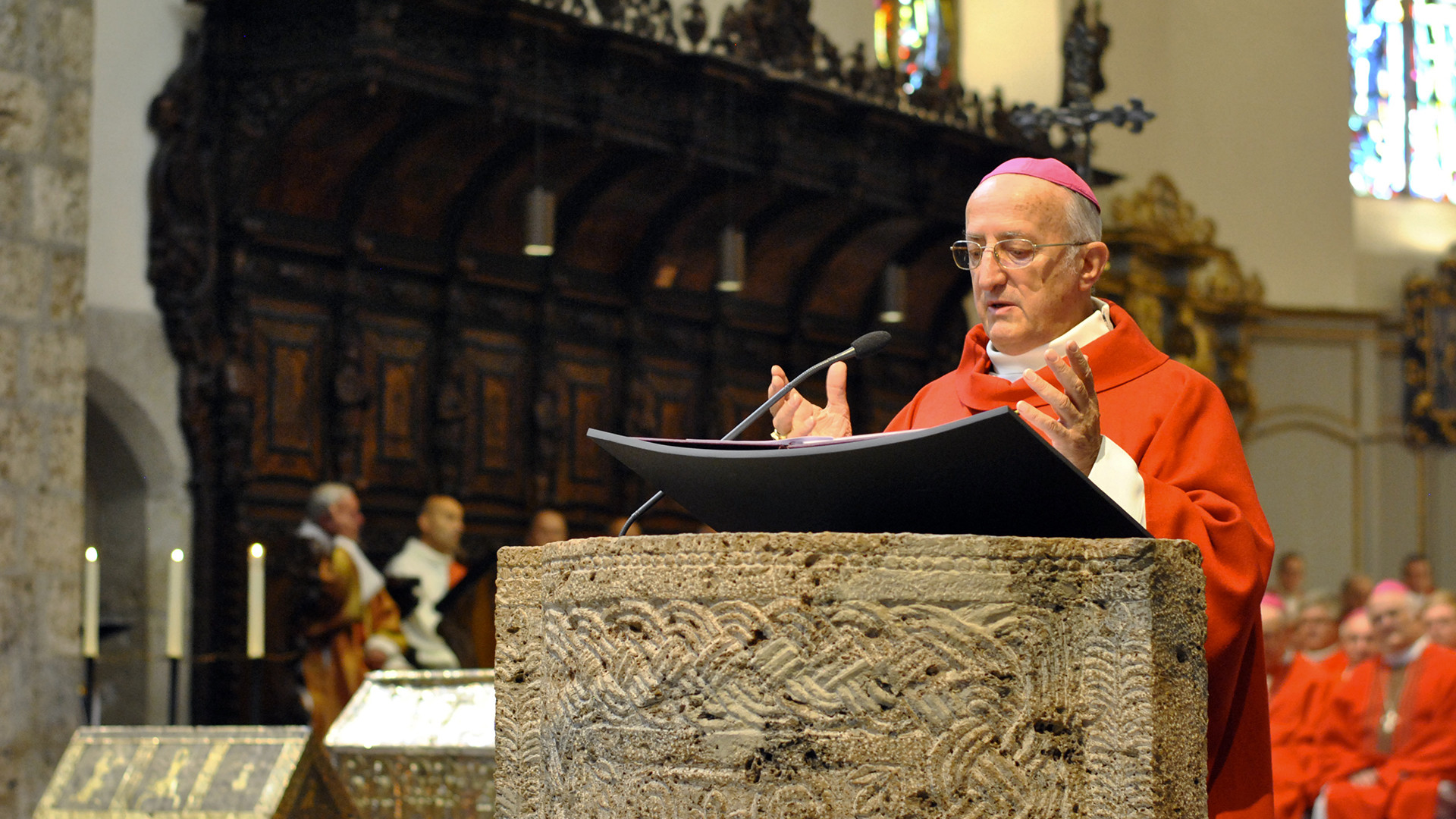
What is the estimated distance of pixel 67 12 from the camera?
5180 mm

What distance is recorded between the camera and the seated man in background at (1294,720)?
9.38 metres

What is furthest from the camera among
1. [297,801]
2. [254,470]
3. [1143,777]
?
[254,470]

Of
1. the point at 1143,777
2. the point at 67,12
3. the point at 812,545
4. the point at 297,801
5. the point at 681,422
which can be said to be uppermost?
the point at 67,12

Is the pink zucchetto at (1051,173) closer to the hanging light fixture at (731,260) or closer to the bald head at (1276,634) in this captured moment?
the hanging light fixture at (731,260)

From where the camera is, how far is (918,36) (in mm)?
14281

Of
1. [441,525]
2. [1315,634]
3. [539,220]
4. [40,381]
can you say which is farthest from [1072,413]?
[1315,634]

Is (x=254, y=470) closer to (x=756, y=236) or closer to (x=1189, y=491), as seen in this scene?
(x=756, y=236)

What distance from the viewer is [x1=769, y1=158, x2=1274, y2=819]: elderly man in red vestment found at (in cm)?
243

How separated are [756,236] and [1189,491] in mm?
9079

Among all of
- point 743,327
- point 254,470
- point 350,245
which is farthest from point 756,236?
point 254,470

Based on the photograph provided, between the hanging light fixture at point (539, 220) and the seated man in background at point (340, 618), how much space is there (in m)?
1.64

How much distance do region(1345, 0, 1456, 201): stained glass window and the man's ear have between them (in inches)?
643

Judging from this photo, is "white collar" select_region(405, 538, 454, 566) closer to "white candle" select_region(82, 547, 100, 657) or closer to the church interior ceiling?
the church interior ceiling

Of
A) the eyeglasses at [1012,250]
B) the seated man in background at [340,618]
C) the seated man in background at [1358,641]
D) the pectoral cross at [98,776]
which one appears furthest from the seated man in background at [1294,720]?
the eyeglasses at [1012,250]
